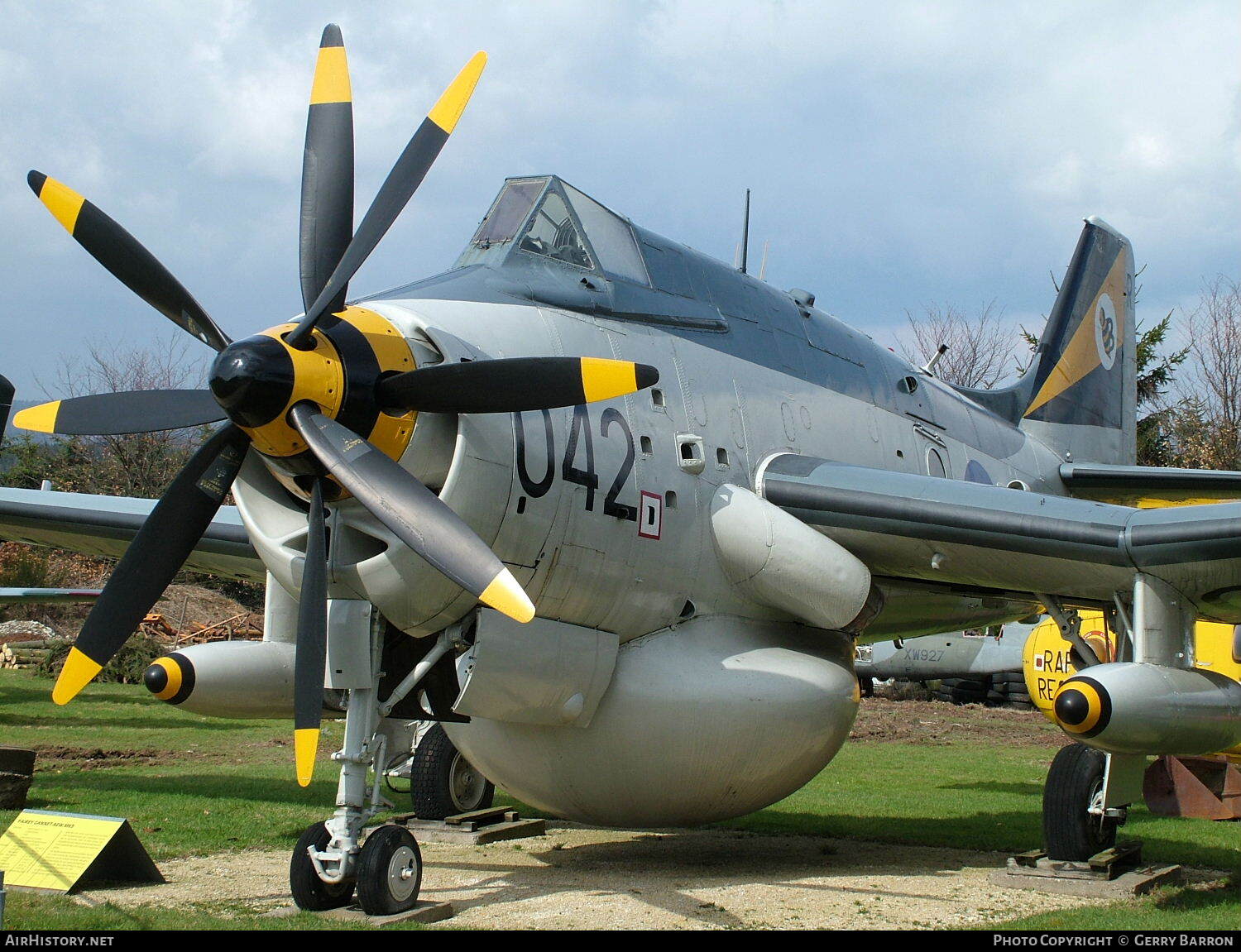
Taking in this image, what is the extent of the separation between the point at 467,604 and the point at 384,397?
1.48 meters

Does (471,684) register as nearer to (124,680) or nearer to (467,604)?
(467,604)

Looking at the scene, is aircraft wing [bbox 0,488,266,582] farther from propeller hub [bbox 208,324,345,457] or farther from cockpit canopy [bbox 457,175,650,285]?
propeller hub [bbox 208,324,345,457]

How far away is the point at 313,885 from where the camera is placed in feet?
22.6

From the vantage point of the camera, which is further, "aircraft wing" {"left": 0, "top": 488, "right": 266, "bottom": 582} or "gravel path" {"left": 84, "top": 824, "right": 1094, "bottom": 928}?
"aircraft wing" {"left": 0, "top": 488, "right": 266, "bottom": 582}

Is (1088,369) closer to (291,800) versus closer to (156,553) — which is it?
(291,800)

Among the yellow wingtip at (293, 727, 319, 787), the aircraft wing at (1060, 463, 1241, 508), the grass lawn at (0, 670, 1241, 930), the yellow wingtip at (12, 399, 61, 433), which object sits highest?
the aircraft wing at (1060, 463, 1241, 508)

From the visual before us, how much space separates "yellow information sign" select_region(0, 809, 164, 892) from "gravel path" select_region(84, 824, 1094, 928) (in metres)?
0.17

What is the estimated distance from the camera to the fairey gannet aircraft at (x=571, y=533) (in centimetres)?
663

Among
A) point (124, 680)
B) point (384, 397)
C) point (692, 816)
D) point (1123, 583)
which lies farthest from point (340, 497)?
point (124, 680)

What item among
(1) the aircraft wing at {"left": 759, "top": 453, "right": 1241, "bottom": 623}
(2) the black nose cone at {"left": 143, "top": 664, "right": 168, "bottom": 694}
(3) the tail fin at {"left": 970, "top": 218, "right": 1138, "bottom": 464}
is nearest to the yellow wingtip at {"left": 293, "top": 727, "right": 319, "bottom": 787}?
(2) the black nose cone at {"left": 143, "top": 664, "right": 168, "bottom": 694}

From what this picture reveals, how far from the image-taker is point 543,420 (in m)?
7.34

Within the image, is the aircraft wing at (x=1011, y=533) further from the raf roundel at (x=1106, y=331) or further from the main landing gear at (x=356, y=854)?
the raf roundel at (x=1106, y=331)

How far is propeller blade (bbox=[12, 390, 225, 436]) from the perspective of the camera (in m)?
7.11

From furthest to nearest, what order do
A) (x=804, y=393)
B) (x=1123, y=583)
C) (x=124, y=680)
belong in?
(x=124, y=680), (x=804, y=393), (x=1123, y=583)
